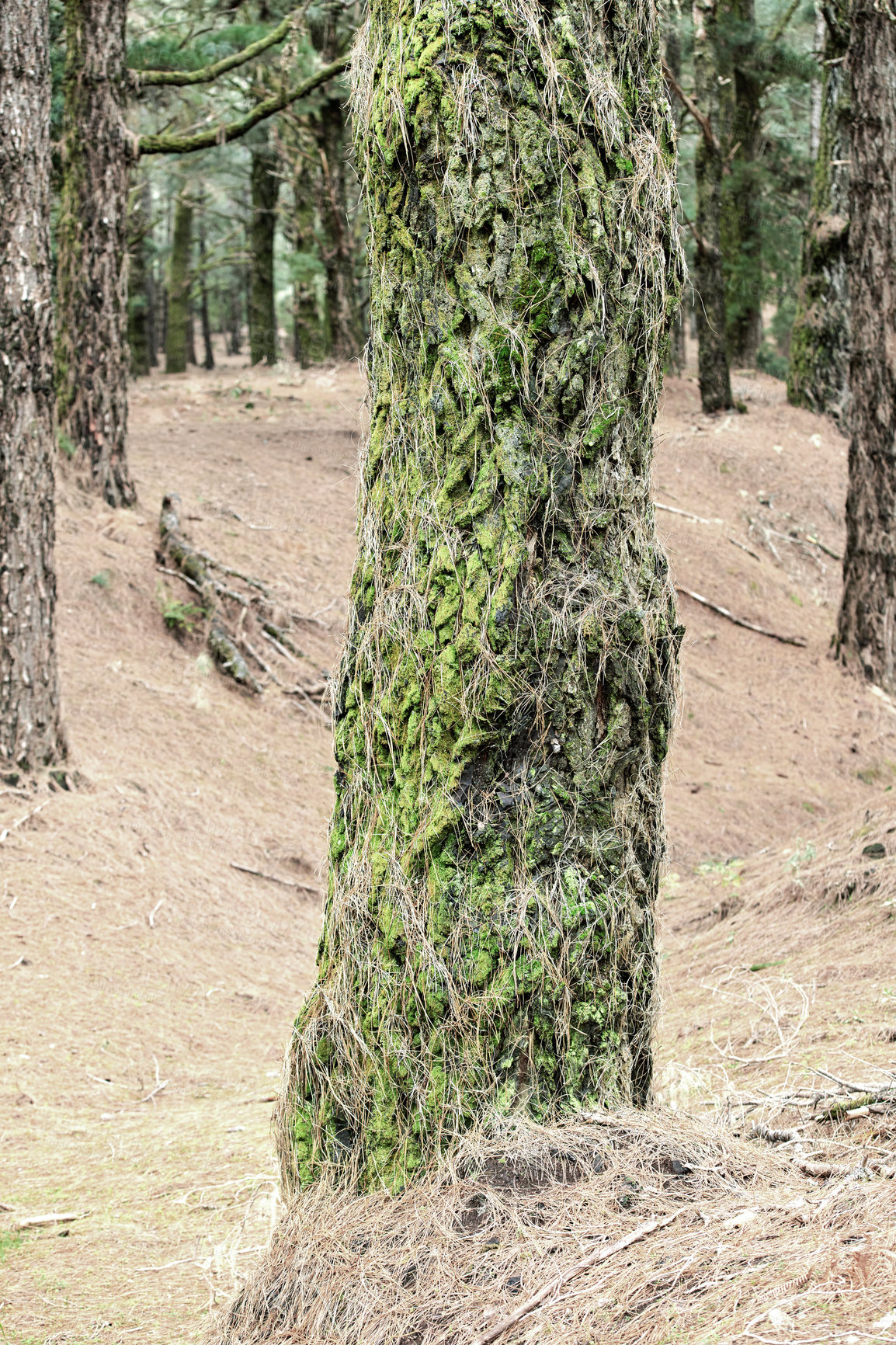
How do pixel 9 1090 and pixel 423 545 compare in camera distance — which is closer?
pixel 423 545

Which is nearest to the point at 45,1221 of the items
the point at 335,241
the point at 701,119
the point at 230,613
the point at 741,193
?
the point at 230,613

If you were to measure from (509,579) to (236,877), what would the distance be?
5055 millimetres

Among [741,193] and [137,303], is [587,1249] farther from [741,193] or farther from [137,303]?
[137,303]

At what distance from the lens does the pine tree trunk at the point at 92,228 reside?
33.1ft

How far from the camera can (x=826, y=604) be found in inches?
529

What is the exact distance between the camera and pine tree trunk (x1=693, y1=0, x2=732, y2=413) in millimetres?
15172

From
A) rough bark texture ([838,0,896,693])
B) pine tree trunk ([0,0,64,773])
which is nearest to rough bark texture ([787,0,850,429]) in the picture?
rough bark texture ([838,0,896,693])

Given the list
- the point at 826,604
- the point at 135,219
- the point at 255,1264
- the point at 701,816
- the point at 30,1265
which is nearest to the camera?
the point at 255,1264

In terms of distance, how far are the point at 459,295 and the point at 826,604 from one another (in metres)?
11.7

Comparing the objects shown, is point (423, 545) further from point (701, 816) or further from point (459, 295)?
point (701, 816)

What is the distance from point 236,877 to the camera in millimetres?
7129

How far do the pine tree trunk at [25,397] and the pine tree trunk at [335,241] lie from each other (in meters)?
11.1

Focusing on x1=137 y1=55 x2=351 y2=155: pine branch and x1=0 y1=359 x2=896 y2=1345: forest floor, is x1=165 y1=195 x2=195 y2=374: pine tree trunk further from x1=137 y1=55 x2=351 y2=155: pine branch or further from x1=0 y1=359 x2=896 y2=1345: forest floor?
x1=137 y1=55 x2=351 y2=155: pine branch

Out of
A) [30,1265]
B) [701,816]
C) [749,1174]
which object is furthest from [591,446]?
[701,816]
